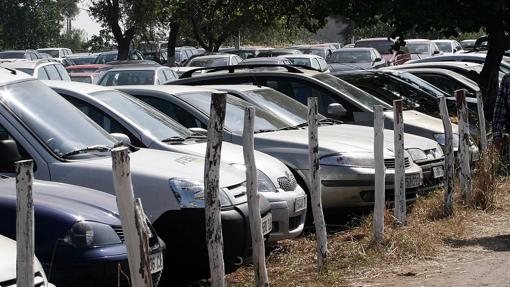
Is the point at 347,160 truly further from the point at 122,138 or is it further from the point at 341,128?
the point at 122,138

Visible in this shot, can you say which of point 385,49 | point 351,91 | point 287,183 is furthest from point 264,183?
point 385,49

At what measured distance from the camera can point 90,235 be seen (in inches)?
228

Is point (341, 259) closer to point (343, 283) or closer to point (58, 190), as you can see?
point (343, 283)

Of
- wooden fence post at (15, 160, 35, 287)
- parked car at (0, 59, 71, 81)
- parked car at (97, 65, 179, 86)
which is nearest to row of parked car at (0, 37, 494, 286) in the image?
wooden fence post at (15, 160, 35, 287)

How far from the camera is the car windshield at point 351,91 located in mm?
12344

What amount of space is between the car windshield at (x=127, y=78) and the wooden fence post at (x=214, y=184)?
14.3m

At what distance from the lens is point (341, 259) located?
26.5 feet

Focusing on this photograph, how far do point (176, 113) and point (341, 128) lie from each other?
6.36 feet

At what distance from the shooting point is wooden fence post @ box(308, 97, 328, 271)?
767 centimetres

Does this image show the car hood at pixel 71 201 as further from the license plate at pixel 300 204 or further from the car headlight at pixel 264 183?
the license plate at pixel 300 204

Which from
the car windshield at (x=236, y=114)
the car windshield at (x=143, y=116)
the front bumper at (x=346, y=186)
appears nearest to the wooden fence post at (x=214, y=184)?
the car windshield at (x=143, y=116)

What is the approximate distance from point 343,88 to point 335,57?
18.0 m

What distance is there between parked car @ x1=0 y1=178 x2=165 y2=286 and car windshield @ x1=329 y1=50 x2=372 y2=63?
23761 mm

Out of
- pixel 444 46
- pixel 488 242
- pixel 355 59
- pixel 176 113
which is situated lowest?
pixel 444 46
